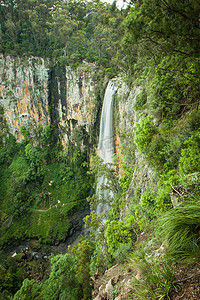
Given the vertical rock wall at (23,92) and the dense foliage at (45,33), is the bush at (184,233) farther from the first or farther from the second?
the vertical rock wall at (23,92)

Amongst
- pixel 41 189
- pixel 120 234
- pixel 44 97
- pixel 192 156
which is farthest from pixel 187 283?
pixel 44 97

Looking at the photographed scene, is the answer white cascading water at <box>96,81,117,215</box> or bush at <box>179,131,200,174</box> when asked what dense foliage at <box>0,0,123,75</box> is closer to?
white cascading water at <box>96,81,117,215</box>

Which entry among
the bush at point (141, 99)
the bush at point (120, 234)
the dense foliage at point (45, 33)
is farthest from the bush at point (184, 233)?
the dense foliage at point (45, 33)

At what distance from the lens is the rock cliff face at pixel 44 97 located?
66.5ft

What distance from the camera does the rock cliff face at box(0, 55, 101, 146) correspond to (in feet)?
66.5

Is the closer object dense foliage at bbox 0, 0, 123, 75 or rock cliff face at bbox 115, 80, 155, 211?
rock cliff face at bbox 115, 80, 155, 211

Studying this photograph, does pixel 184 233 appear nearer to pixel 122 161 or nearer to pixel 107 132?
pixel 122 161

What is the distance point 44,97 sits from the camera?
23375mm

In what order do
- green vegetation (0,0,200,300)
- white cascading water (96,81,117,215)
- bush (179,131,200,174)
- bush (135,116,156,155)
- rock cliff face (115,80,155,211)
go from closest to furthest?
green vegetation (0,0,200,300) → bush (179,131,200,174) → bush (135,116,156,155) → rock cliff face (115,80,155,211) → white cascading water (96,81,117,215)

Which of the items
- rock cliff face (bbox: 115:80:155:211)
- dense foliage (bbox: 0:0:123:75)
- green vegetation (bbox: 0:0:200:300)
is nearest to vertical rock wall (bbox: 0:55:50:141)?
green vegetation (bbox: 0:0:200:300)

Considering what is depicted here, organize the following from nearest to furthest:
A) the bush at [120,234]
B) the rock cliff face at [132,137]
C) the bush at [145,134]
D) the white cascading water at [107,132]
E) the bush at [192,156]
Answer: the bush at [192,156]
the bush at [120,234]
the bush at [145,134]
the rock cliff face at [132,137]
the white cascading water at [107,132]

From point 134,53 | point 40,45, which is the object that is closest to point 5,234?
point 134,53

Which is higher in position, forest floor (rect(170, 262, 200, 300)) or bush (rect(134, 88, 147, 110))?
bush (rect(134, 88, 147, 110))

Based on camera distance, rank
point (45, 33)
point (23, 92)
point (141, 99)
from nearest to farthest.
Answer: point (141, 99), point (45, 33), point (23, 92)
